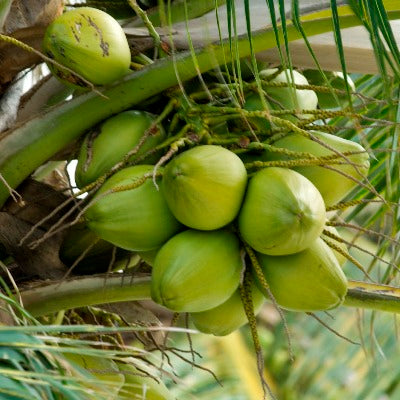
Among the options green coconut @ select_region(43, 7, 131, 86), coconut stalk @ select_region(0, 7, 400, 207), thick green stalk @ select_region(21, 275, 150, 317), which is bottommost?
thick green stalk @ select_region(21, 275, 150, 317)

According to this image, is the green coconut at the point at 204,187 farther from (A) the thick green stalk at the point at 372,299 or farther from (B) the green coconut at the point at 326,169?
(A) the thick green stalk at the point at 372,299

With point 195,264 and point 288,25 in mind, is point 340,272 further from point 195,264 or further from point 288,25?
point 288,25

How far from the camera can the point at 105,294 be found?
4.00 feet

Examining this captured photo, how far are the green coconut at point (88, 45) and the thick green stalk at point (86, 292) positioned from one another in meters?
0.29

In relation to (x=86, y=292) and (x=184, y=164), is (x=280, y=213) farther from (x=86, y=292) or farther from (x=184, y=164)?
(x=86, y=292)

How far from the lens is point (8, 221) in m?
1.27

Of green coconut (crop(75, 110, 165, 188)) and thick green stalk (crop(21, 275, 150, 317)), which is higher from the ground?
green coconut (crop(75, 110, 165, 188))

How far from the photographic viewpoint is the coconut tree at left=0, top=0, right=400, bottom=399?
1035 millimetres

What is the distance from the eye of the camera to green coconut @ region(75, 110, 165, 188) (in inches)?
45.9

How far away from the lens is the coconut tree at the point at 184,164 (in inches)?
40.8

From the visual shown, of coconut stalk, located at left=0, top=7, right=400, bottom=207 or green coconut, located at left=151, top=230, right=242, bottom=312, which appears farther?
coconut stalk, located at left=0, top=7, right=400, bottom=207

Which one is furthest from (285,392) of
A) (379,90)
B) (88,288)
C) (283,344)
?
(88,288)

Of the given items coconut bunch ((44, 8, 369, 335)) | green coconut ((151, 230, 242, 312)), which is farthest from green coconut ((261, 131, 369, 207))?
green coconut ((151, 230, 242, 312))

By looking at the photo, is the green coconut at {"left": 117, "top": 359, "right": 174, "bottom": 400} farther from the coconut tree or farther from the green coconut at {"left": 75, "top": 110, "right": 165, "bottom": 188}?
the green coconut at {"left": 75, "top": 110, "right": 165, "bottom": 188}
